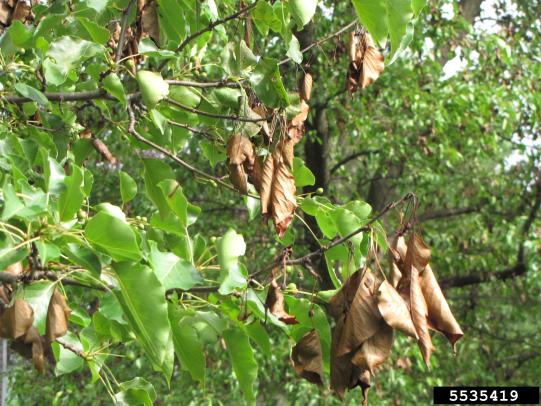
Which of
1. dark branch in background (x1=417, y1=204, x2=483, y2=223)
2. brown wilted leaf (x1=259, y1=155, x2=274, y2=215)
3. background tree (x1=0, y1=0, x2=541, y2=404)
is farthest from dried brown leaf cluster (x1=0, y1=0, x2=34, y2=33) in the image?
dark branch in background (x1=417, y1=204, x2=483, y2=223)

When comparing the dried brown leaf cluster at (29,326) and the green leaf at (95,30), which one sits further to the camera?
the green leaf at (95,30)

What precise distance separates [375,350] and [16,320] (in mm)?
552

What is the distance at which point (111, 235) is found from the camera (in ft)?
4.15

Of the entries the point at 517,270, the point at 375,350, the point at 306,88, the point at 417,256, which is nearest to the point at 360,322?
the point at 375,350

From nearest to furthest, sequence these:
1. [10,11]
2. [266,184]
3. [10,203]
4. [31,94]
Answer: [10,203] → [266,184] → [31,94] → [10,11]

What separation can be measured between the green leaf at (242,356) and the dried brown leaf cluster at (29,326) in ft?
1.47

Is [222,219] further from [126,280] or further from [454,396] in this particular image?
[126,280]

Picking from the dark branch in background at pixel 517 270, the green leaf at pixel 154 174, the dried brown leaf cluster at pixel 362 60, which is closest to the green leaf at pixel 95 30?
the green leaf at pixel 154 174

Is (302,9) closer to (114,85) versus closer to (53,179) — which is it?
(114,85)

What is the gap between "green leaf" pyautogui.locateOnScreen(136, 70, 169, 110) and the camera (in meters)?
1.64

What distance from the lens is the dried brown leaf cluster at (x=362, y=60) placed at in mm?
1916

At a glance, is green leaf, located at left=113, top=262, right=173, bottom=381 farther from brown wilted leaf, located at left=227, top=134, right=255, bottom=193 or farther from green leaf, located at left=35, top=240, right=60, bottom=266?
brown wilted leaf, located at left=227, top=134, right=255, bottom=193

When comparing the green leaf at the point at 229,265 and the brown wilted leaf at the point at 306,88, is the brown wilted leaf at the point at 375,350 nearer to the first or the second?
the green leaf at the point at 229,265

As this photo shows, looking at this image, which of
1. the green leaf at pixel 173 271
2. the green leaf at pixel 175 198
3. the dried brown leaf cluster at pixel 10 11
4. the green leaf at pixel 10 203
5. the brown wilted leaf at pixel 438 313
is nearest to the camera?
the green leaf at pixel 10 203
